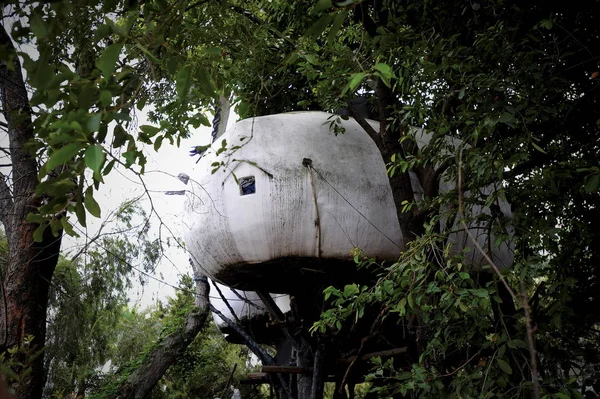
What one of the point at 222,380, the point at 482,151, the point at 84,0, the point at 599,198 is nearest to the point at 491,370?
the point at 482,151

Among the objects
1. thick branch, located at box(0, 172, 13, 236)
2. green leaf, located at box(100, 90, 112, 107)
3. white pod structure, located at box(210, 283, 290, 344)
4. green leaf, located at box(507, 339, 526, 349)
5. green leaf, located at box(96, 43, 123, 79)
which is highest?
thick branch, located at box(0, 172, 13, 236)

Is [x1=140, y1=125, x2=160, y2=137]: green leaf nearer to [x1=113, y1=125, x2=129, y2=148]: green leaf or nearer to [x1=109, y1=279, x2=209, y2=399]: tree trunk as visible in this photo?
[x1=113, y1=125, x2=129, y2=148]: green leaf

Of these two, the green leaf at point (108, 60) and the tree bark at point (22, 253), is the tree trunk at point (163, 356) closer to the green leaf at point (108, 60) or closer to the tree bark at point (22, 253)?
the tree bark at point (22, 253)

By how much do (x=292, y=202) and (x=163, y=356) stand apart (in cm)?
434

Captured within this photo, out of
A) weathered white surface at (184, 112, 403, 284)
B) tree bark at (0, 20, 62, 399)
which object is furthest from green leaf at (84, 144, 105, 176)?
weathered white surface at (184, 112, 403, 284)

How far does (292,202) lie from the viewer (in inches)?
263

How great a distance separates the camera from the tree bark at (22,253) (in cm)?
568

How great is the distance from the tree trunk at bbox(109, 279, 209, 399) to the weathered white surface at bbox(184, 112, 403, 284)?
294 cm

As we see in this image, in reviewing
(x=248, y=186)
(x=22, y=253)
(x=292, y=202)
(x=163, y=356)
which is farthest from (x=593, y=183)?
(x=163, y=356)

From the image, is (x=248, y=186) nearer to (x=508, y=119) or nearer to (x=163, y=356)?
(x=508, y=119)

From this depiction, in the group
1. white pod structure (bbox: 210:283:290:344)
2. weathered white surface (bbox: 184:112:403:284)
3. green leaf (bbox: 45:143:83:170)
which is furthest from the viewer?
white pod structure (bbox: 210:283:290:344)

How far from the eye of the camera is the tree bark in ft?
18.6

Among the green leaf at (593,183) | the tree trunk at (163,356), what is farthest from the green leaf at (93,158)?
the tree trunk at (163,356)

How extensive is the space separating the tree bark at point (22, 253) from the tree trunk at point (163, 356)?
11.1 ft
